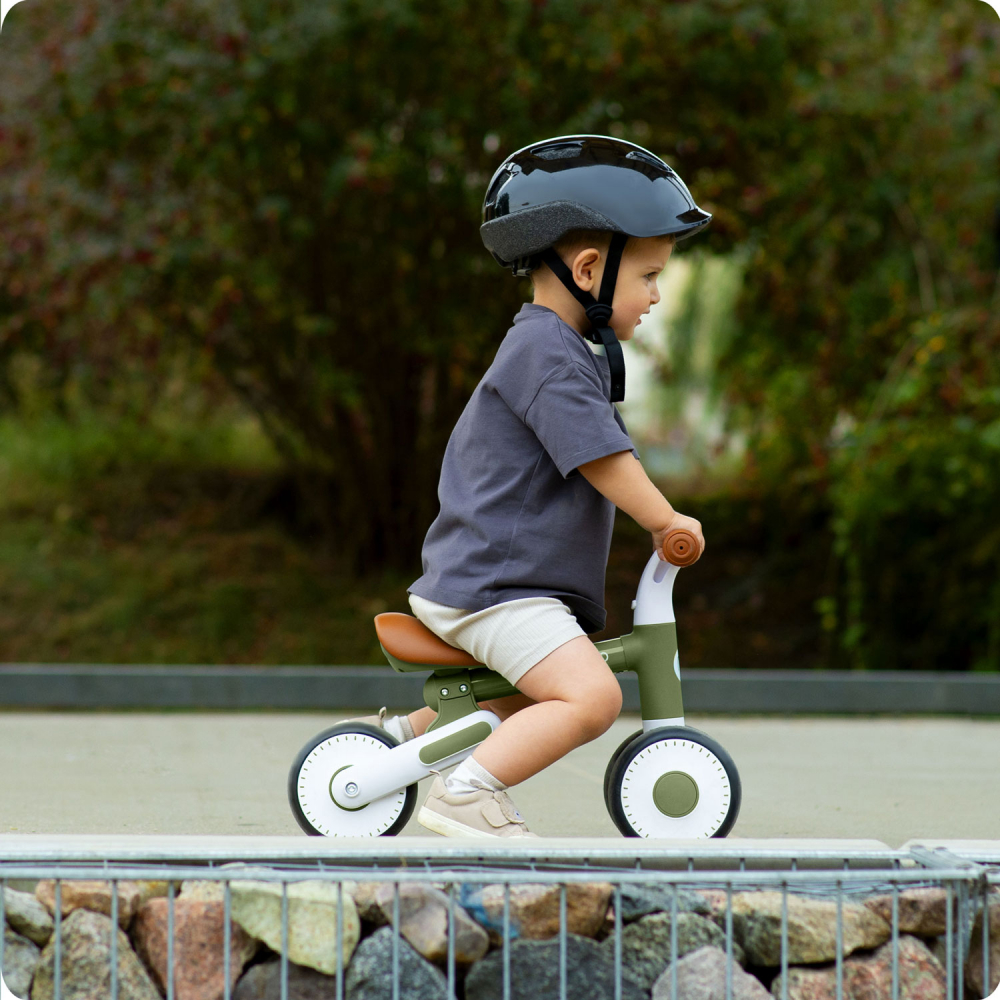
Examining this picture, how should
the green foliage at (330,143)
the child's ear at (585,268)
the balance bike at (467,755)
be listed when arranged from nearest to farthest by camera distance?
the balance bike at (467,755), the child's ear at (585,268), the green foliage at (330,143)

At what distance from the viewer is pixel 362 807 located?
9.43 feet

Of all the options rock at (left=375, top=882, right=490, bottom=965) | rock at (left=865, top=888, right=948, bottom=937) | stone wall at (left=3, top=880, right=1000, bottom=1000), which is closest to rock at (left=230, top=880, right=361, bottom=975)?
stone wall at (left=3, top=880, right=1000, bottom=1000)

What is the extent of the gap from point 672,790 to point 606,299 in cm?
113

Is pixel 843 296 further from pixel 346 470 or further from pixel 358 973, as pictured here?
pixel 358 973

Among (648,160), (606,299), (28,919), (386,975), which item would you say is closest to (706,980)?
→ (386,975)

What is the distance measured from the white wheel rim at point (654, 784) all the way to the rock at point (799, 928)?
1.35 feet

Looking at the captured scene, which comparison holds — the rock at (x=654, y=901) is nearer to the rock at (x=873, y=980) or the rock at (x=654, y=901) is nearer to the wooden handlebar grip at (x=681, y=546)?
the rock at (x=873, y=980)

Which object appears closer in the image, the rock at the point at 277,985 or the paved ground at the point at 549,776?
the rock at the point at 277,985

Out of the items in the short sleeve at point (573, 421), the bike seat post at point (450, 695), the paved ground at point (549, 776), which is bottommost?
the paved ground at point (549, 776)

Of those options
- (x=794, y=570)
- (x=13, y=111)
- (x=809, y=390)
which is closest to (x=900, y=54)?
(x=809, y=390)

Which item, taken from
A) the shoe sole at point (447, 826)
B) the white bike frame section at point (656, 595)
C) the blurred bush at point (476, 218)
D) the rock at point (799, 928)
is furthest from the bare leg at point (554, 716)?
the blurred bush at point (476, 218)

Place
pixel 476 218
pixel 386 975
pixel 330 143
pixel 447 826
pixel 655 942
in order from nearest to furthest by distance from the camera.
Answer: pixel 386 975
pixel 655 942
pixel 447 826
pixel 330 143
pixel 476 218

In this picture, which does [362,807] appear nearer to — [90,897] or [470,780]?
[470,780]

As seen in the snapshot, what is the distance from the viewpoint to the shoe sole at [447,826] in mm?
2631
